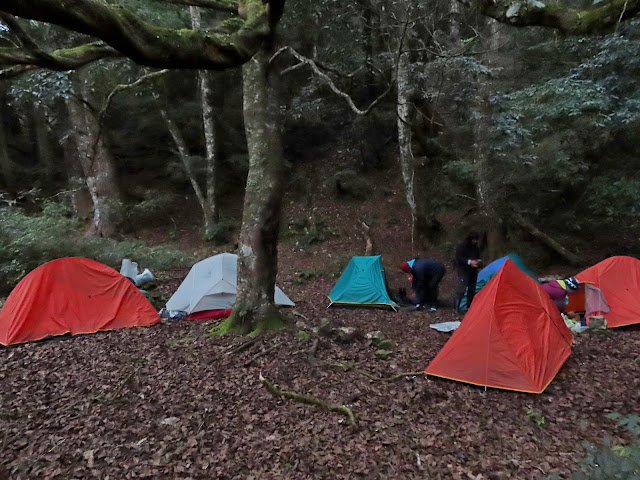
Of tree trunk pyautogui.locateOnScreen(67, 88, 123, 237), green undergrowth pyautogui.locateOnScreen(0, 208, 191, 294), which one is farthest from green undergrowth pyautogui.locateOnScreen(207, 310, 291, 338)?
tree trunk pyautogui.locateOnScreen(67, 88, 123, 237)

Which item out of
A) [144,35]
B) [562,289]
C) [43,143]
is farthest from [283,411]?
[43,143]

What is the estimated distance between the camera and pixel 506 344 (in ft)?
16.9

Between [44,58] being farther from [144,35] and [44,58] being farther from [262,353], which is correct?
[262,353]

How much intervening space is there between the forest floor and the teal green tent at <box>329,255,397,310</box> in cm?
222

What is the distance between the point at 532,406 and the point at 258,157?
4.78 m

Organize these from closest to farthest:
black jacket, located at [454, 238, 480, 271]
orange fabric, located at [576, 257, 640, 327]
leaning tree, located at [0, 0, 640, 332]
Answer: leaning tree, located at [0, 0, 640, 332] < orange fabric, located at [576, 257, 640, 327] < black jacket, located at [454, 238, 480, 271]

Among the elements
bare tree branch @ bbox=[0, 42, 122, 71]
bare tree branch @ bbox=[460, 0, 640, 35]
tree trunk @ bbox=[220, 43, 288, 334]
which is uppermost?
bare tree branch @ bbox=[460, 0, 640, 35]

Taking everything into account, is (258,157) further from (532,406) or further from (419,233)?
(419,233)

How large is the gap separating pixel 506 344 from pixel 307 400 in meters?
2.47

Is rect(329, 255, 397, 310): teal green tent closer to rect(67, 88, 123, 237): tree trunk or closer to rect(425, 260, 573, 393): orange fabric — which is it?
rect(425, 260, 573, 393): orange fabric

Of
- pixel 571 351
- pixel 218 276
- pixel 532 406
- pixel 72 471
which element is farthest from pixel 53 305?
pixel 571 351

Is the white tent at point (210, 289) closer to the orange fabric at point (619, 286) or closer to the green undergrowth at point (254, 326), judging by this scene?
the green undergrowth at point (254, 326)

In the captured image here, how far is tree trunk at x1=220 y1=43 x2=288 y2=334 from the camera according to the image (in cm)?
636

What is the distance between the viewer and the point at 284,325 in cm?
654
